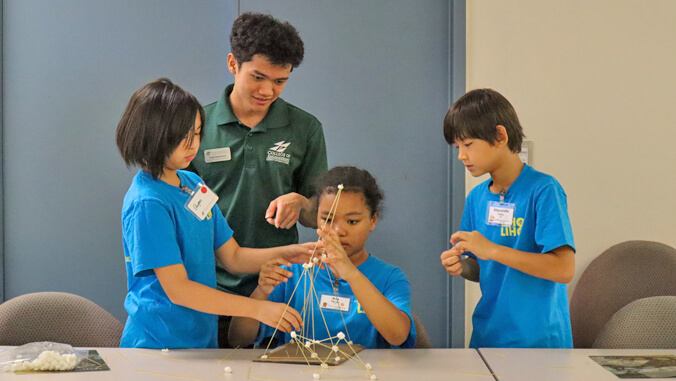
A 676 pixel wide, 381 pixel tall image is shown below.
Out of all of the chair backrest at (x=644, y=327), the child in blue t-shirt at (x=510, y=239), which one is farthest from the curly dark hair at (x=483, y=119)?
the chair backrest at (x=644, y=327)

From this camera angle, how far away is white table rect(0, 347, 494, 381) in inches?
65.9

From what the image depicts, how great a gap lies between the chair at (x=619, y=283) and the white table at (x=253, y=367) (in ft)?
4.40

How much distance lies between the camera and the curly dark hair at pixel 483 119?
7.44 feet

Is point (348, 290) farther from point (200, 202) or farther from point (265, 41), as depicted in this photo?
point (265, 41)

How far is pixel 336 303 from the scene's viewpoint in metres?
2.23

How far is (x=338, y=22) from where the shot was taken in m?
3.43

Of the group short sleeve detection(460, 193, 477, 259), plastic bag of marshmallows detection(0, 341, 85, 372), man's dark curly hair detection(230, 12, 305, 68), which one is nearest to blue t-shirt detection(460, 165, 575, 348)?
short sleeve detection(460, 193, 477, 259)

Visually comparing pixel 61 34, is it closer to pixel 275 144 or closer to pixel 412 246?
pixel 275 144

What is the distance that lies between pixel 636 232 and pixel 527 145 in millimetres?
770

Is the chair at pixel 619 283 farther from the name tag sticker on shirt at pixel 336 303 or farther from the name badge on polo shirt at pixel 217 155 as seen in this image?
the name badge on polo shirt at pixel 217 155

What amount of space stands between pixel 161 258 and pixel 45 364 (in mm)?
422

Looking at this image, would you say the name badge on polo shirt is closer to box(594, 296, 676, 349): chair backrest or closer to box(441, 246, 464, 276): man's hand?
box(441, 246, 464, 276): man's hand

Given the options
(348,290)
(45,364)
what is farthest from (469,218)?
(45,364)

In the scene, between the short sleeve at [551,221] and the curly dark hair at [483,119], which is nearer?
the short sleeve at [551,221]
